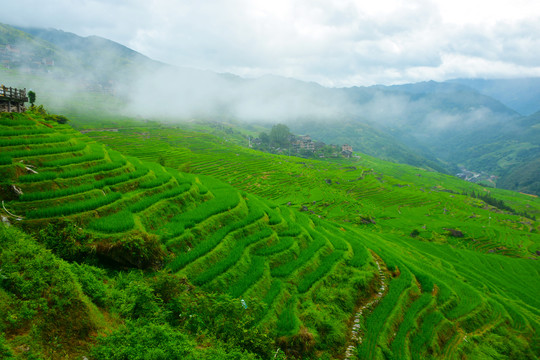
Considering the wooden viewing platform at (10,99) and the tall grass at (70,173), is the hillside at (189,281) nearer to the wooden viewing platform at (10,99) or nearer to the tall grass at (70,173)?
the tall grass at (70,173)

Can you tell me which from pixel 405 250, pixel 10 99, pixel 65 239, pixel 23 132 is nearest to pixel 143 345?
pixel 65 239

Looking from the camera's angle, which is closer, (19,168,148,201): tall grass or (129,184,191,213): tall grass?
(19,168,148,201): tall grass

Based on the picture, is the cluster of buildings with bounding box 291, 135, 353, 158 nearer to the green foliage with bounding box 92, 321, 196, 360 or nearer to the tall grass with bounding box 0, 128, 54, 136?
the tall grass with bounding box 0, 128, 54, 136

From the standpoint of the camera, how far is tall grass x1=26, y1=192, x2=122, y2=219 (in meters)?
9.81

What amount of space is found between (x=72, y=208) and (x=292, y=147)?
162195 millimetres

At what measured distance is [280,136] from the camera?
17412 centimetres

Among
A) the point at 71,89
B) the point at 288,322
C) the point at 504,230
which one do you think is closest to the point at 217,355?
the point at 288,322

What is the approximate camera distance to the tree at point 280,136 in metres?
171

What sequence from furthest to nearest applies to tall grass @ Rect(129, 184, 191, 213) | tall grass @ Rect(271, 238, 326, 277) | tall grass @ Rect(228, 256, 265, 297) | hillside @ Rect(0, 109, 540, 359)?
tall grass @ Rect(271, 238, 326, 277) → tall grass @ Rect(129, 184, 191, 213) → tall grass @ Rect(228, 256, 265, 297) → hillside @ Rect(0, 109, 540, 359)

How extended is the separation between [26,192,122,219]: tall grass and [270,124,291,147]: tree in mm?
158638

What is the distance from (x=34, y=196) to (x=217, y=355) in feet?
31.4

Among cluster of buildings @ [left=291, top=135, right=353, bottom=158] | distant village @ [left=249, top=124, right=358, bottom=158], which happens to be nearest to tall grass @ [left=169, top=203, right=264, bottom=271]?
distant village @ [left=249, top=124, right=358, bottom=158]

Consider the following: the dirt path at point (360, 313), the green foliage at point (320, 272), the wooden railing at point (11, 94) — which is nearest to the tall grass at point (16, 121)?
the wooden railing at point (11, 94)

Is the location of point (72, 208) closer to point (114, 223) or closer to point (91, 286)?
point (114, 223)
